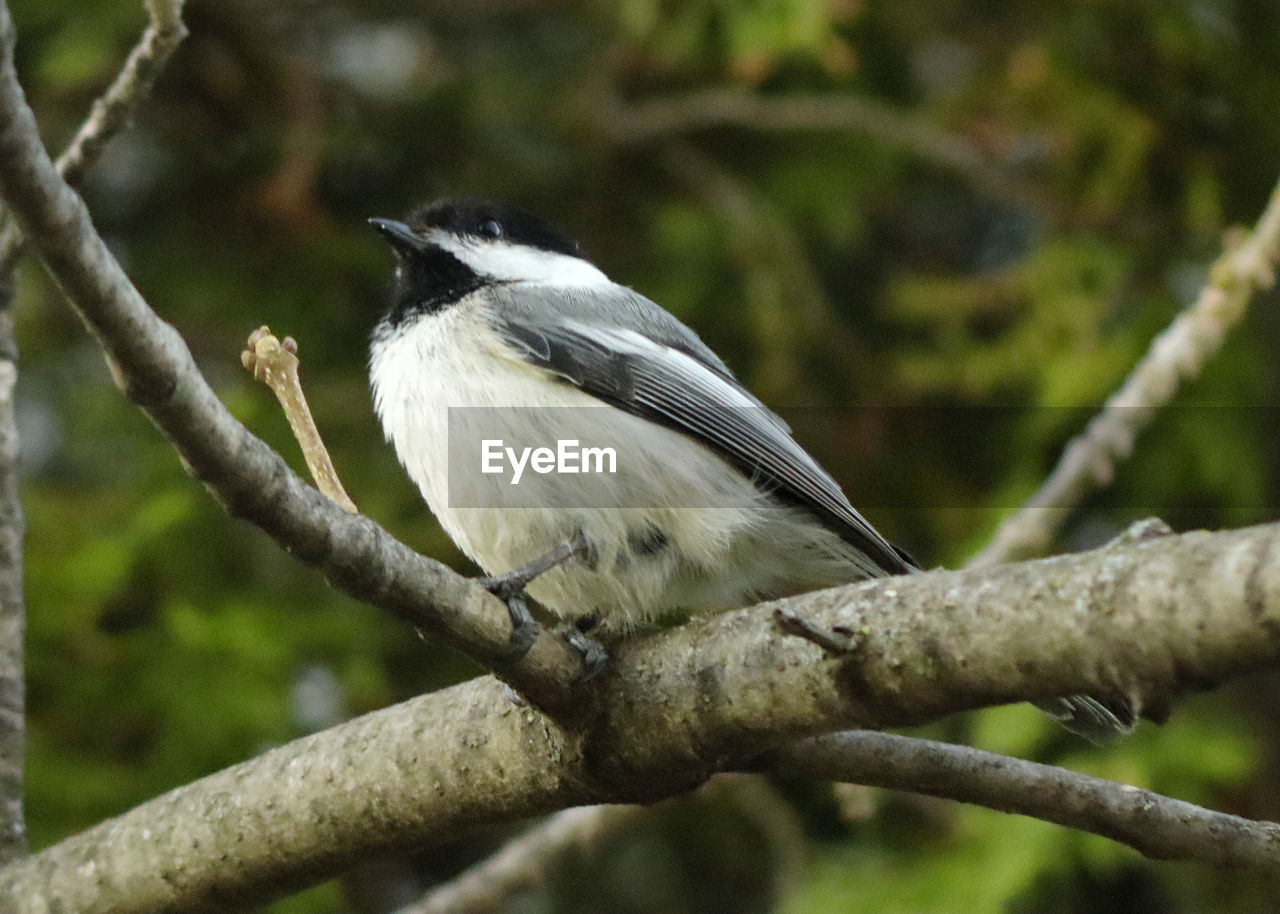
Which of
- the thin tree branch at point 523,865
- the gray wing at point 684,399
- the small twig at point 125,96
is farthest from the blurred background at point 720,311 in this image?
the gray wing at point 684,399

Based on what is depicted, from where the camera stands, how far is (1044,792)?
1994 mm

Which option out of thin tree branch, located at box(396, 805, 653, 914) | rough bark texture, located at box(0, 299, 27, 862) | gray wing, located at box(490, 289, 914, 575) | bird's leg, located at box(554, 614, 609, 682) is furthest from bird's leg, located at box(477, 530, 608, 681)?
rough bark texture, located at box(0, 299, 27, 862)

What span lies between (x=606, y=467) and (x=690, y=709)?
2.52 feet

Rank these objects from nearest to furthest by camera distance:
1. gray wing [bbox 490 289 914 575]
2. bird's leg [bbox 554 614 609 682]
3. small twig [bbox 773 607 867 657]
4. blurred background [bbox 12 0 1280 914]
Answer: small twig [bbox 773 607 867 657], bird's leg [bbox 554 614 609 682], gray wing [bbox 490 289 914 575], blurred background [bbox 12 0 1280 914]

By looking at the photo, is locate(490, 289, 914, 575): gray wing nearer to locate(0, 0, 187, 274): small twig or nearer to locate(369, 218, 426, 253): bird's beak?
locate(369, 218, 426, 253): bird's beak

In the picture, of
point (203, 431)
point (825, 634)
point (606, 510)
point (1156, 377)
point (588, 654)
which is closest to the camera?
point (203, 431)

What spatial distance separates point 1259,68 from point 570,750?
3.16 meters

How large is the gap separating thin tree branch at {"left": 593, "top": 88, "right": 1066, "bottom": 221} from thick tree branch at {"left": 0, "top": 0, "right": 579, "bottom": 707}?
263 centimetres

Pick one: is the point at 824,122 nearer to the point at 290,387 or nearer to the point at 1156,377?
the point at 1156,377

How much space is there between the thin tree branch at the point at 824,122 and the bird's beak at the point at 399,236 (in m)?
1.42

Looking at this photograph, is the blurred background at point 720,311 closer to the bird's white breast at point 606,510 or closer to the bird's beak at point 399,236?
the bird's beak at point 399,236

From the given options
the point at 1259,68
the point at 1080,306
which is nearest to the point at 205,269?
the point at 1080,306

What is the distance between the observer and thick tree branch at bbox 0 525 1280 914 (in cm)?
139

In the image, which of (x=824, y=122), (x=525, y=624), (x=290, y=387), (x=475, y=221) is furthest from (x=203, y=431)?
(x=824, y=122)
